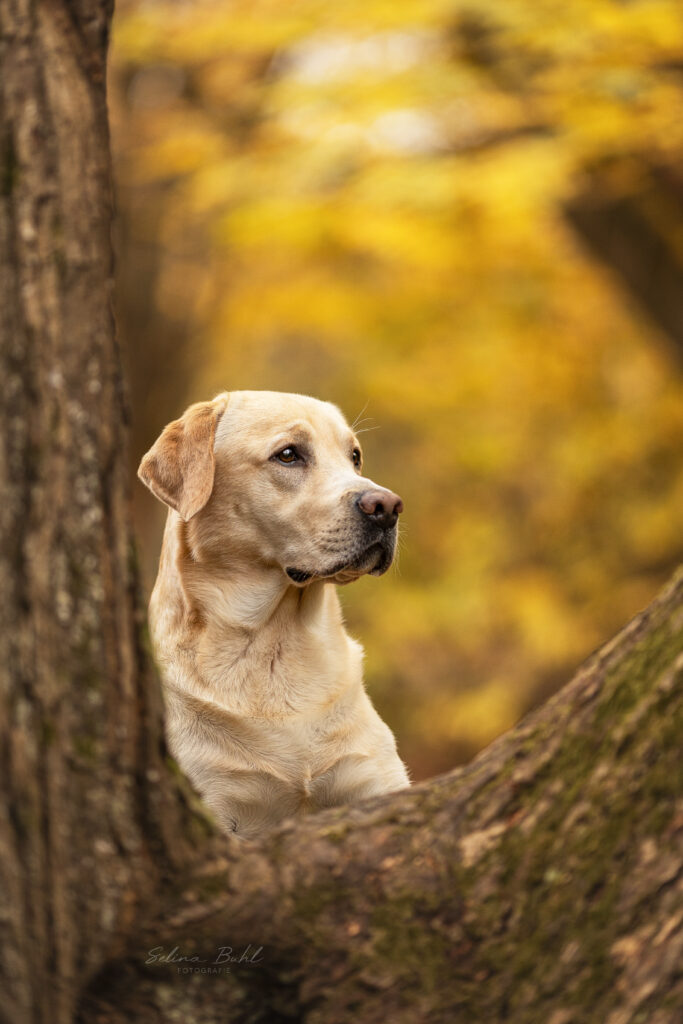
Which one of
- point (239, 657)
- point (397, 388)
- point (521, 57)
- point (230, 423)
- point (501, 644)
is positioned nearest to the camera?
point (239, 657)

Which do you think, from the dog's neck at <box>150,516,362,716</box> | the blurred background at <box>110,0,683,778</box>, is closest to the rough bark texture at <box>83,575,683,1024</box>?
the dog's neck at <box>150,516,362,716</box>

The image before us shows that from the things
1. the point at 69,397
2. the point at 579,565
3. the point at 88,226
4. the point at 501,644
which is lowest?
the point at 501,644

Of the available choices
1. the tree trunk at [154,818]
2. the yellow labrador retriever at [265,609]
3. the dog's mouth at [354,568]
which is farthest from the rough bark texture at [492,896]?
the dog's mouth at [354,568]

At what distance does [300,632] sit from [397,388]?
5533 millimetres

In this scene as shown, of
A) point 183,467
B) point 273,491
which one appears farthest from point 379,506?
point 183,467

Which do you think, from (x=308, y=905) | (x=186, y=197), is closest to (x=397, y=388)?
(x=186, y=197)

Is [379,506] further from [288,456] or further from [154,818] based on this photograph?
[154,818]

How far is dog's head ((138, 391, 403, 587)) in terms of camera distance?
3871 millimetres

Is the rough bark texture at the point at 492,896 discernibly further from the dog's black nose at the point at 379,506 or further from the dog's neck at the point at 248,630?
the dog's black nose at the point at 379,506

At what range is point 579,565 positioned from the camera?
396 inches

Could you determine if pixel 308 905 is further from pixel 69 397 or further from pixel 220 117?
pixel 220 117

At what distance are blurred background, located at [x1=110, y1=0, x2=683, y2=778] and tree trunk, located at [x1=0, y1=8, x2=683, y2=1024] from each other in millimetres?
5667

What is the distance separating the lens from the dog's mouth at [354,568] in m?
3.87

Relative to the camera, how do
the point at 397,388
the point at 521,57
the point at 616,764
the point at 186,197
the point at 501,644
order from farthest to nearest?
the point at 501,644 → the point at 397,388 → the point at 186,197 → the point at 521,57 → the point at 616,764
